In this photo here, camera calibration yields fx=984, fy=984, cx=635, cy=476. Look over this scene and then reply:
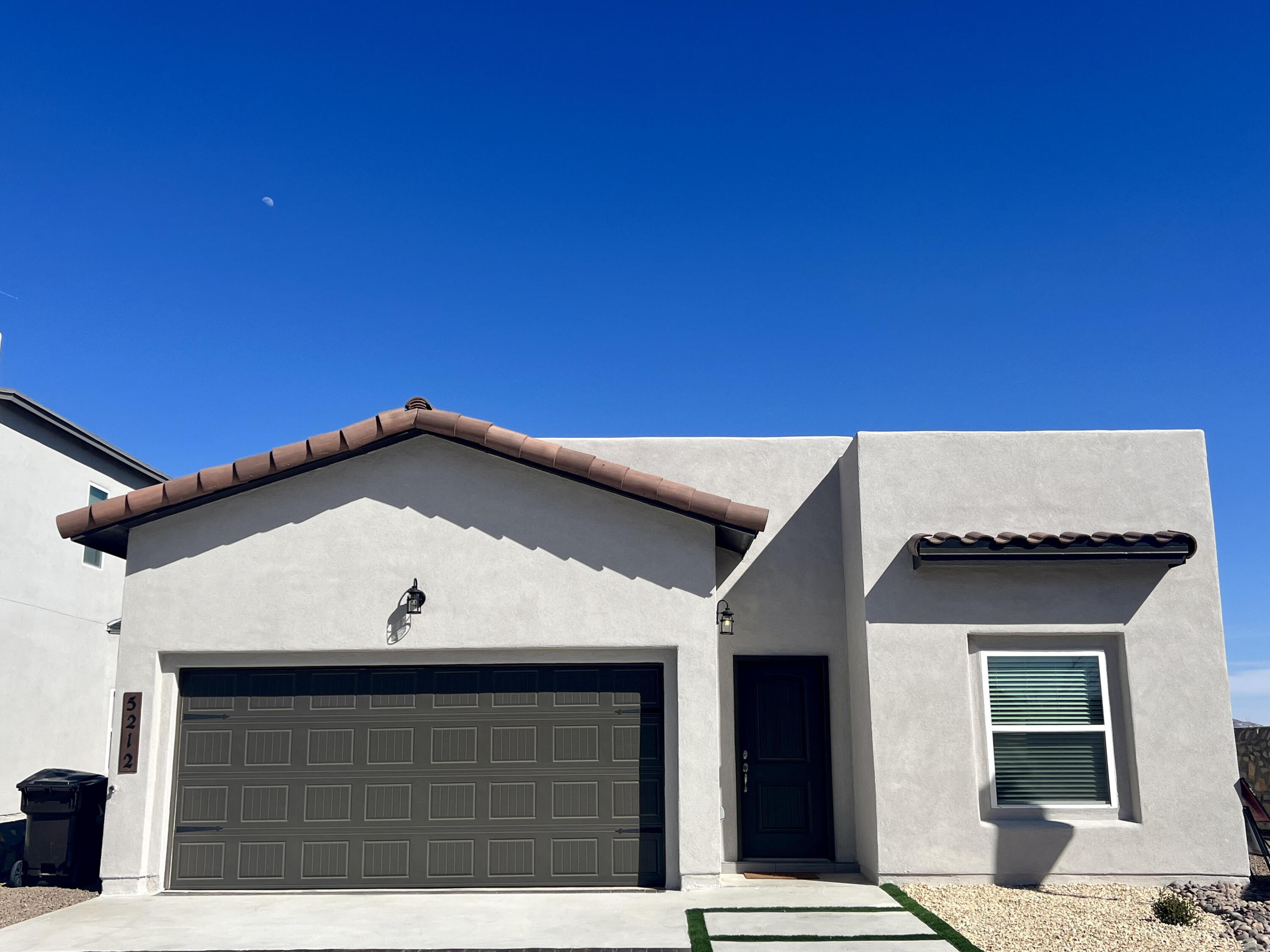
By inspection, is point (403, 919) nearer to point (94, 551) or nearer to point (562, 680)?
point (562, 680)

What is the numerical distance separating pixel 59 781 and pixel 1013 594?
9.88 metres

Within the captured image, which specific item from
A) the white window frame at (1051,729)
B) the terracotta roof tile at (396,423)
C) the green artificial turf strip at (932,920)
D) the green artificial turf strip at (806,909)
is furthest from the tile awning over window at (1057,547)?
the terracotta roof tile at (396,423)

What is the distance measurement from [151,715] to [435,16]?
376 inches

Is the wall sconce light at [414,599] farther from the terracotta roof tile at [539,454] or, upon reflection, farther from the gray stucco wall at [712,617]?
the terracotta roof tile at [539,454]

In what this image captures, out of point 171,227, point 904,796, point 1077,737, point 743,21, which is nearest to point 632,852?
point 904,796

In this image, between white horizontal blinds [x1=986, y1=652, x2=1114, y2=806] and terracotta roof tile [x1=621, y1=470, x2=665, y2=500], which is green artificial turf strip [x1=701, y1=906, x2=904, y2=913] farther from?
terracotta roof tile [x1=621, y1=470, x2=665, y2=500]

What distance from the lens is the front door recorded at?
1097cm

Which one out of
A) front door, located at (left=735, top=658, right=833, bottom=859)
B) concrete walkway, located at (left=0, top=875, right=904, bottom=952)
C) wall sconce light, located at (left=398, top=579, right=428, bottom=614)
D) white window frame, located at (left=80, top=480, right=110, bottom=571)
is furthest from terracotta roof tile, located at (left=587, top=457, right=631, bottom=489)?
white window frame, located at (left=80, top=480, right=110, bottom=571)

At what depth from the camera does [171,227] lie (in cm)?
1526

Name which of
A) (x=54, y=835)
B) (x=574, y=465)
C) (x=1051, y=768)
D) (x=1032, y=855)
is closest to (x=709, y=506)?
(x=574, y=465)

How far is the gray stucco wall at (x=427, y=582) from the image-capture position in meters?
9.66

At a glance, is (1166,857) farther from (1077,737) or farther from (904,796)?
(904,796)

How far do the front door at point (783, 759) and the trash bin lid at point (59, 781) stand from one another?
6.81 metres

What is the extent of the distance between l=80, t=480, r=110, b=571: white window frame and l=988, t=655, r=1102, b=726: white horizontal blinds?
15.2m
